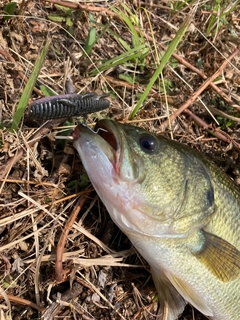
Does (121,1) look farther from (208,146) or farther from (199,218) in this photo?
(199,218)

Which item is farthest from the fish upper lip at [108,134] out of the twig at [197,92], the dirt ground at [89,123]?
the twig at [197,92]

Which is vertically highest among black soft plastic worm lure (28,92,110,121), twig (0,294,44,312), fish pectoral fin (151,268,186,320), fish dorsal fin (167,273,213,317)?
black soft plastic worm lure (28,92,110,121)

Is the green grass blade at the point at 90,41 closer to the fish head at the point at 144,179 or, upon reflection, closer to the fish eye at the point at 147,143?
the fish head at the point at 144,179

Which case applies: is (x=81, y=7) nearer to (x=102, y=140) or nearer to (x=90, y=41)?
(x=90, y=41)

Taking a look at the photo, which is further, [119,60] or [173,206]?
[119,60]

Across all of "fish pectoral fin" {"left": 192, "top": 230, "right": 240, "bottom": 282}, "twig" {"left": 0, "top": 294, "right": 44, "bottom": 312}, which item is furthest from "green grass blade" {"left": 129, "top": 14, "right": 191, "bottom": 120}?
"twig" {"left": 0, "top": 294, "right": 44, "bottom": 312}

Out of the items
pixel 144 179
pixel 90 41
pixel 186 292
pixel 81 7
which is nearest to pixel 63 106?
pixel 144 179

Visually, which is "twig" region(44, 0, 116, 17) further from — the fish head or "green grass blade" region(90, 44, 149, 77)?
the fish head
